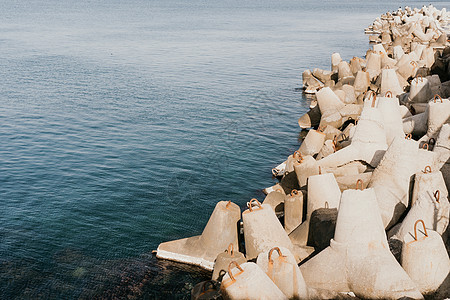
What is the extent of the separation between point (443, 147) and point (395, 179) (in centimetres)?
257

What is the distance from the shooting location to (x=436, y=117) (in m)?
18.7

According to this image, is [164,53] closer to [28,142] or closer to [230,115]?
[230,115]

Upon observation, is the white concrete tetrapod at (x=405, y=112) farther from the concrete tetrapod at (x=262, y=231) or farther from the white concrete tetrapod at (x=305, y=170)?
the concrete tetrapod at (x=262, y=231)

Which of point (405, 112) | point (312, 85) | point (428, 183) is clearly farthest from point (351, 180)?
point (312, 85)

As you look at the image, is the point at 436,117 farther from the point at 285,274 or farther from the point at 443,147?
the point at 285,274

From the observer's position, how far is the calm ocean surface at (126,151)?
15594 millimetres

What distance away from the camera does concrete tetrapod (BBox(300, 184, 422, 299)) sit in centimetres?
1112

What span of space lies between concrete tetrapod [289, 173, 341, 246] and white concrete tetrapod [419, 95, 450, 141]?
244 inches

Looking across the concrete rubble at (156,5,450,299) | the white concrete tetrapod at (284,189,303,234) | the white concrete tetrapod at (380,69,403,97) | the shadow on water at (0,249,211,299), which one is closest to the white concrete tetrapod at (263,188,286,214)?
the concrete rubble at (156,5,450,299)

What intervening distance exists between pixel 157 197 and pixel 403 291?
11.8m

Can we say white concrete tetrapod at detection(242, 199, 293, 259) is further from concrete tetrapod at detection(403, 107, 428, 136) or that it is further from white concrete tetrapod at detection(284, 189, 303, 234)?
concrete tetrapod at detection(403, 107, 428, 136)

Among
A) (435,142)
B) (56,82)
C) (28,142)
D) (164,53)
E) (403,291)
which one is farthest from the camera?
(164,53)

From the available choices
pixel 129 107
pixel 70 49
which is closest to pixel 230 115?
pixel 129 107

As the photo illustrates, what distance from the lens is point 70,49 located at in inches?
2256
